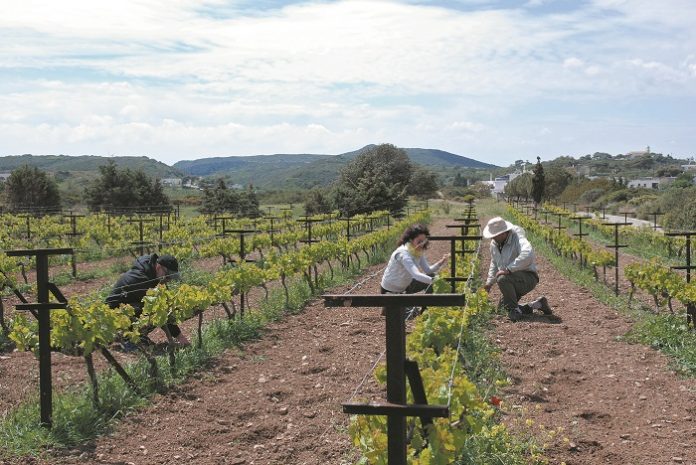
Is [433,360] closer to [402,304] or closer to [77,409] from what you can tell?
[402,304]

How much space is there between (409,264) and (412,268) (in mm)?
83

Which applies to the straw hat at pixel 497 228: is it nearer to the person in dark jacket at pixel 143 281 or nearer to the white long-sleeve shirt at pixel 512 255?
the white long-sleeve shirt at pixel 512 255

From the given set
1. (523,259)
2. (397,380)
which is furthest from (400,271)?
(397,380)

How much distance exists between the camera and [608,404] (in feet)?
18.0

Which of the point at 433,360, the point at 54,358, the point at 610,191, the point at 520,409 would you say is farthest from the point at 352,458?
the point at 610,191

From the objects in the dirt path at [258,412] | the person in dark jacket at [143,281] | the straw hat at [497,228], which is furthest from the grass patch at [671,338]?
the person in dark jacket at [143,281]

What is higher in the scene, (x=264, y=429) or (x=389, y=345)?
(x=389, y=345)

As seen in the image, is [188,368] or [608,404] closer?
[608,404]

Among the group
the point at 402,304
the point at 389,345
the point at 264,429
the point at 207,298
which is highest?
the point at 402,304

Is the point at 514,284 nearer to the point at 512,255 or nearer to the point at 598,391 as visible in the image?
the point at 512,255

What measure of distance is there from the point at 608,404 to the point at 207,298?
401 centimetres

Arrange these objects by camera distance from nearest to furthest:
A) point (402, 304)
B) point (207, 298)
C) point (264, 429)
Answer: point (402, 304)
point (264, 429)
point (207, 298)

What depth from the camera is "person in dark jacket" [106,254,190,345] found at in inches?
294

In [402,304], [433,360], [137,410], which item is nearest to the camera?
[402,304]
